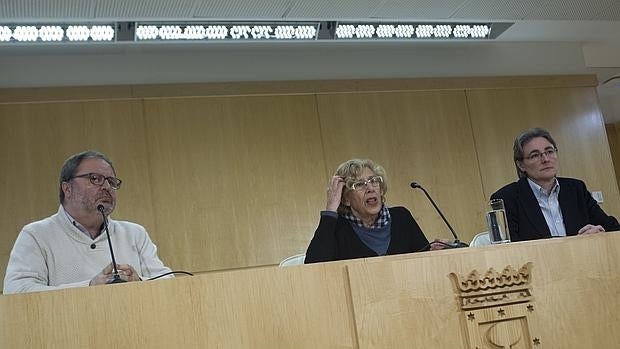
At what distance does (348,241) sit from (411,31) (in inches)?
73.0

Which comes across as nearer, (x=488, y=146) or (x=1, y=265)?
(x=1, y=265)

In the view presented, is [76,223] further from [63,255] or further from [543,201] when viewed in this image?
[543,201]

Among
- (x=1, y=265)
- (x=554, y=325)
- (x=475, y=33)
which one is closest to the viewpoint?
(x=554, y=325)

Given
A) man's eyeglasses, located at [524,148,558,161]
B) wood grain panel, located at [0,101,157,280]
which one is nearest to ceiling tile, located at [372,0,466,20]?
man's eyeglasses, located at [524,148,558,161]

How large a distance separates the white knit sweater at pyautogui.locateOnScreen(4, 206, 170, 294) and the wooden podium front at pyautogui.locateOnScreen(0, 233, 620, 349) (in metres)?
0.70

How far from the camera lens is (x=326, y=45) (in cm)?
466

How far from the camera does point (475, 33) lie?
14.2 feet

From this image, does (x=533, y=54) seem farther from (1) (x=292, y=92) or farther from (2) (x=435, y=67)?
(1) (x=292, y=92)

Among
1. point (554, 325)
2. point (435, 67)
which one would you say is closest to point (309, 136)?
point (435, 67)

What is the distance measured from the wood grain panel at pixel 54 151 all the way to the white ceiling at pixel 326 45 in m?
0.19

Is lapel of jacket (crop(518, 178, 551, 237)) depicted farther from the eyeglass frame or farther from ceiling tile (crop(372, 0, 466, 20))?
ceiling tile (crop(372, 0, 466, 20))

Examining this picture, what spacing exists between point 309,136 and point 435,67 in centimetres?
102

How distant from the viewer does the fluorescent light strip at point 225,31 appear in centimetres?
388

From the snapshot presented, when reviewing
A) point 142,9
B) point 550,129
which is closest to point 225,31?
point 142,9
